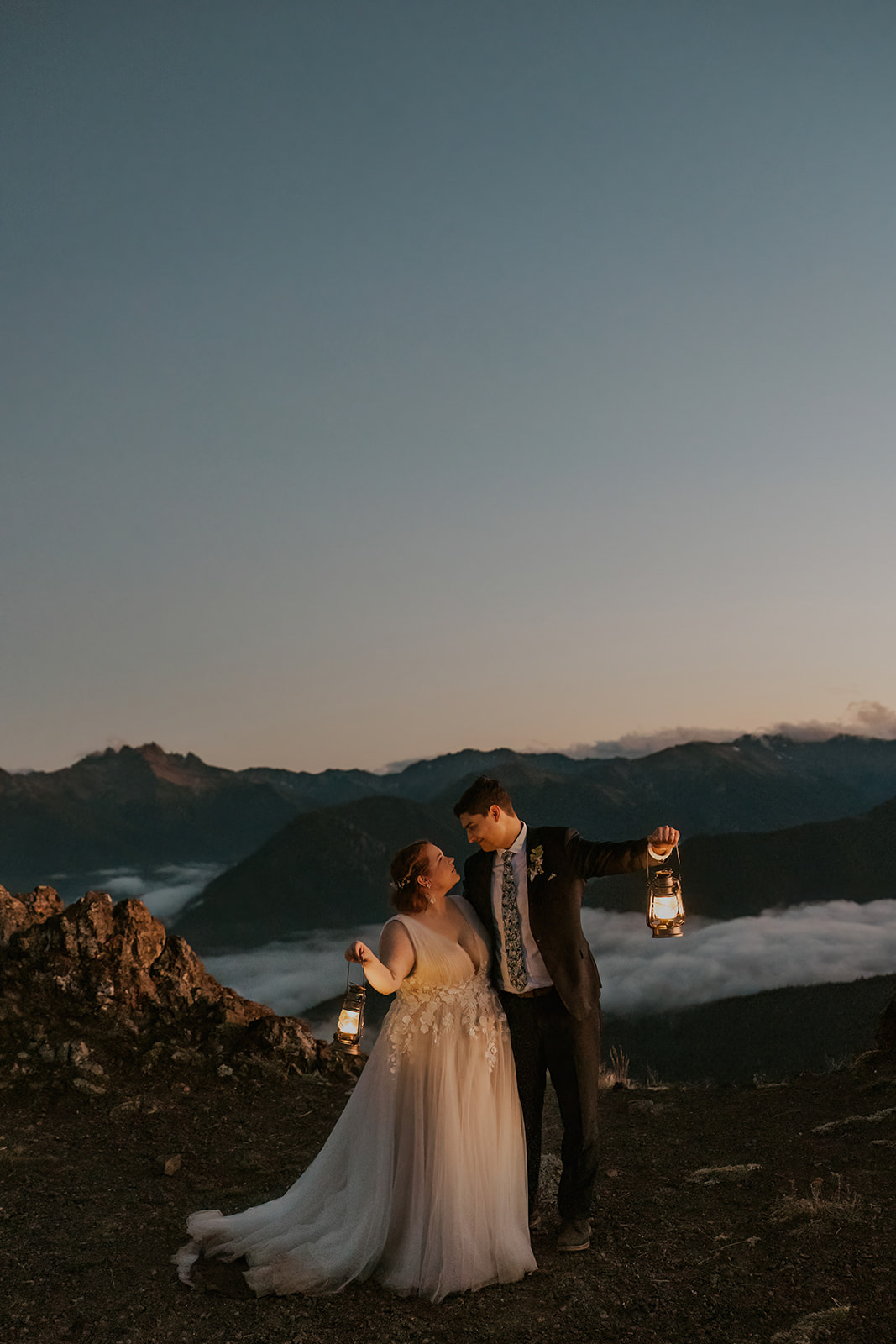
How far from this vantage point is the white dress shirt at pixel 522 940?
18.9 ft

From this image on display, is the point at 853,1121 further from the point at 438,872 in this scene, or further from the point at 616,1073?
the point at 438,872

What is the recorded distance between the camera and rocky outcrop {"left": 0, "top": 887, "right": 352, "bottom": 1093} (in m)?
9.58

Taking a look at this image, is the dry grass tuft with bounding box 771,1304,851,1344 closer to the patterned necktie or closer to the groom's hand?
the patterned necktie

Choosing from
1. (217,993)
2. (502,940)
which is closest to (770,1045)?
(217,993)

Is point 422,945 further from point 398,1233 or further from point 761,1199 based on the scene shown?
point 761,1199

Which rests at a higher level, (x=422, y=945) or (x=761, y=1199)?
(x=422, y=945)

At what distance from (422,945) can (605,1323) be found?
6.52 feet

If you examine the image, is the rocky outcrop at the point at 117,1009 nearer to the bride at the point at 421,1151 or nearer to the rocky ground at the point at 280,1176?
the rocky ground at the point at 280,1176

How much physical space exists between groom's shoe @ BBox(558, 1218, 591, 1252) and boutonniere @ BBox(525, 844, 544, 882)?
6.48 feet

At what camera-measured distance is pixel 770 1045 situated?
Answer: 2329 inches

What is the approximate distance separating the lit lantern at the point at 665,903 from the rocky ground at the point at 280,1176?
1818 millimetres

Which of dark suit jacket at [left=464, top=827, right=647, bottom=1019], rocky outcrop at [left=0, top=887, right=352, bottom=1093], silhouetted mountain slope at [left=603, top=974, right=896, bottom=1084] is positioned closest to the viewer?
dark suit jacket at [left=464, top=827, right=647, bottom=1019]

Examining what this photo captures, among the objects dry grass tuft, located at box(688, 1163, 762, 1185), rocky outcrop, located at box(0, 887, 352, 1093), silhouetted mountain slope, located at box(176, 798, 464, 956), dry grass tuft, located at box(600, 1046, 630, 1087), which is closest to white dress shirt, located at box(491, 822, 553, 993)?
dry grass tuft, located at box(688, 1163, 762, 1185)

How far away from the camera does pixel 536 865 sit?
5.83 m
